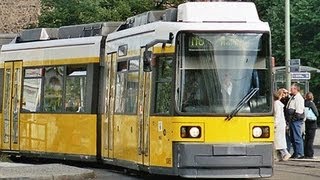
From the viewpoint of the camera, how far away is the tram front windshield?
14469mm

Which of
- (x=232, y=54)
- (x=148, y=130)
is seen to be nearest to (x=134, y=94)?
(x=148, y=130)

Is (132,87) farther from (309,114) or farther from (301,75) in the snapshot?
(301,75)

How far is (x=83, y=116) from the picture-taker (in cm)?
1903

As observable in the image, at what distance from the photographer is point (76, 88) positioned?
19.5 meters

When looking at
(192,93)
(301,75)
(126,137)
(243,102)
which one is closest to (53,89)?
(126,137)

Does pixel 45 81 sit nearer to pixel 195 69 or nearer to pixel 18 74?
pixel 18 74

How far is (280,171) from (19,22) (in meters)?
47.5

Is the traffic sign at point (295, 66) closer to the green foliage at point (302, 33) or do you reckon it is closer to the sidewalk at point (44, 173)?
the sidewalk at point (44, 173)

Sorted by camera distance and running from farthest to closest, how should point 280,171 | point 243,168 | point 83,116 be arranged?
1. point 83,116
2. point 280,171
3. point 243,168

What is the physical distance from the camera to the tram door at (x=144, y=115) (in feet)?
50.5

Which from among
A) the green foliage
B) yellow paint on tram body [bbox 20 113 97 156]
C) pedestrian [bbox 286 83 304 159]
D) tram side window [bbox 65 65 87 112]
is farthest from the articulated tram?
the green foliage

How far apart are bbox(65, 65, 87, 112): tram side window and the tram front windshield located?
16.4 ft

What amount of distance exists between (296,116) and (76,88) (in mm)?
5285

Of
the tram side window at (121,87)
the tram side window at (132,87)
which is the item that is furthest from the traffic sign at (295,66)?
the tram side window at (132,87)
